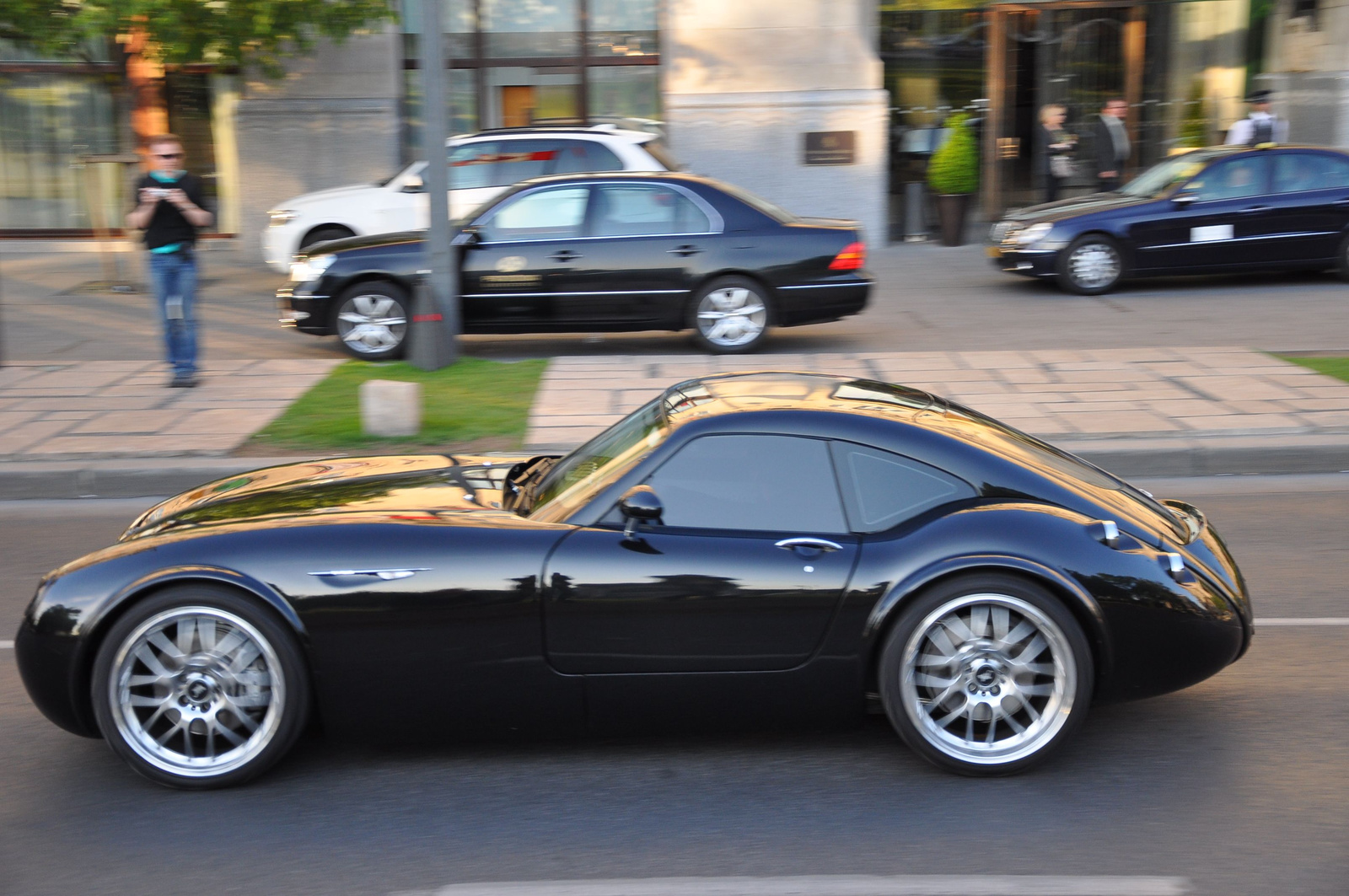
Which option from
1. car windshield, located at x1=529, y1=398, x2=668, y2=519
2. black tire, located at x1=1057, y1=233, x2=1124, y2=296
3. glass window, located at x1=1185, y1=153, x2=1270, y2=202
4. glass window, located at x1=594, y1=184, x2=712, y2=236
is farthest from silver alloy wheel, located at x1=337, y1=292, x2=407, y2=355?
glass window, located at x1=1185, y1=153, x2=1270, y2=202

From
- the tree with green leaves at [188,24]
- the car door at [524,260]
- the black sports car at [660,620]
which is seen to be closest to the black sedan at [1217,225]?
the car door at [524,260]

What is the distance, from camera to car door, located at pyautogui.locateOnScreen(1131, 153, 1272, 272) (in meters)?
13.7

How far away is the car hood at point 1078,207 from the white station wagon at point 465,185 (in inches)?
153

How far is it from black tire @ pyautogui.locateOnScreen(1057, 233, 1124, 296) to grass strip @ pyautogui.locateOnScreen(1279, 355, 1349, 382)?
351 cm

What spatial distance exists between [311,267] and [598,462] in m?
7.48

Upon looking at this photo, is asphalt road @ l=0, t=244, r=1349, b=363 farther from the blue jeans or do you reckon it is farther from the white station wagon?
the blue jeans

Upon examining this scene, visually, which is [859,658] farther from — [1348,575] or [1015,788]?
[1348,575]

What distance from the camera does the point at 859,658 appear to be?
13.3 ft

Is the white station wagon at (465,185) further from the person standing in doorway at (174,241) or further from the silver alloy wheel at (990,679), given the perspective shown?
the silver alloy wheel at (990,679)

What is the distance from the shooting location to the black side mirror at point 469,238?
11266mm

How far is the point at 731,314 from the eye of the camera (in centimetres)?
1141

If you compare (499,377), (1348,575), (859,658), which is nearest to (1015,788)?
(859,658)

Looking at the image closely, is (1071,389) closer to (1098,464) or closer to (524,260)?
(1098,464)

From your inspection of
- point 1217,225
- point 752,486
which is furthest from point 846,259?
point 752,486
